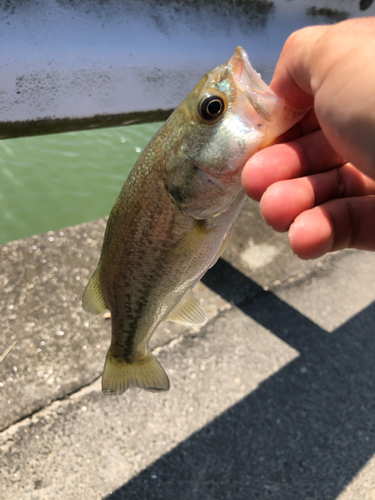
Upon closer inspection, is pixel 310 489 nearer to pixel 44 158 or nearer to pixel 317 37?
pixel 317 37

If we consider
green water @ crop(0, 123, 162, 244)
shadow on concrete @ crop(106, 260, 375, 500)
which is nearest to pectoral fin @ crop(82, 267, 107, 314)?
shadow on concrete @ crop(106, 260, 375, 500)

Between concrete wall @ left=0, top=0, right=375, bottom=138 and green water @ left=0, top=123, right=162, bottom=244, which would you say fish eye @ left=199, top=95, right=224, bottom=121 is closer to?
concrete wall @ left=0, top=0, right=375, bottom=138

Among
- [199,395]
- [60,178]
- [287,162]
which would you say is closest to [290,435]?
[199,395]

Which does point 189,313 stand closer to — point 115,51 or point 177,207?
point 177,207

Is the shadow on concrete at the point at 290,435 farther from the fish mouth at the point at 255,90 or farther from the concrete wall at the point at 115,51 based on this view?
the fish mouth at the point at 255,90

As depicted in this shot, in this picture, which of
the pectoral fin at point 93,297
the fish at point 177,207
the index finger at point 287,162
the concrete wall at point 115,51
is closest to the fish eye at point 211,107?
the fish at point 177,207

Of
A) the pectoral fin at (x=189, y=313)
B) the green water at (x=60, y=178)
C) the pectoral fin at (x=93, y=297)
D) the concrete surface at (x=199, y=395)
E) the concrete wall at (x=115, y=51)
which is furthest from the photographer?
the green water at (x=60, y=178)

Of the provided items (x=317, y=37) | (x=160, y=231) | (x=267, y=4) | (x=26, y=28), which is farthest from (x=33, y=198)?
(x=317, y=37)
